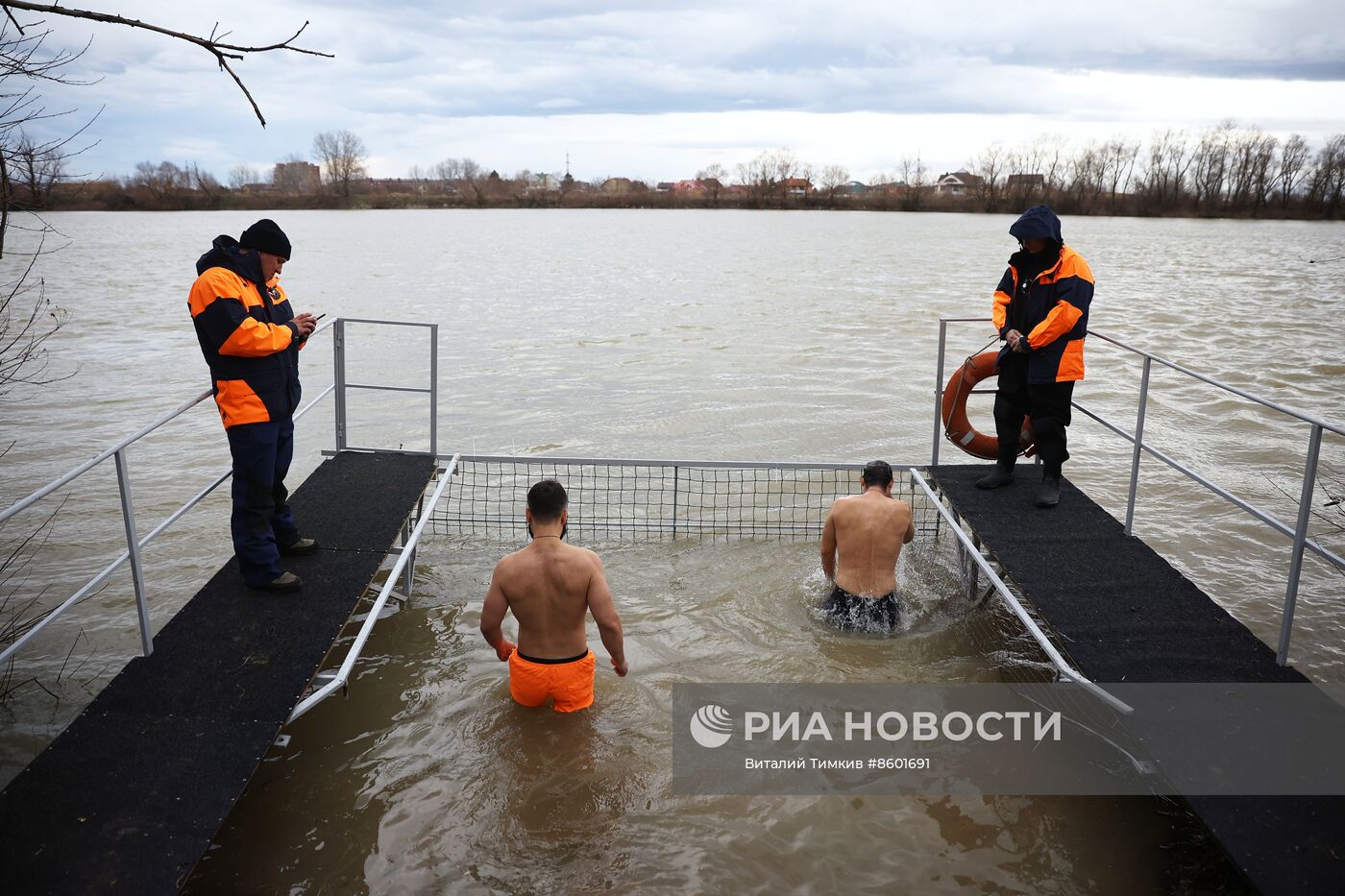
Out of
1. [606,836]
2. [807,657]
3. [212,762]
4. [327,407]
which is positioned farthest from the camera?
[327,407]

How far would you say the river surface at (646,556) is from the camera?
371cm

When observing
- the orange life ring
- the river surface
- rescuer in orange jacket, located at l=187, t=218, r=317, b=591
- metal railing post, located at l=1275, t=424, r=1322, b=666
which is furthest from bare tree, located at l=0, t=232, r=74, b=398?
metal railing post, located at l=1275, t=424, r=1322, b=666

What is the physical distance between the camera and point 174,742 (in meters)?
3.35

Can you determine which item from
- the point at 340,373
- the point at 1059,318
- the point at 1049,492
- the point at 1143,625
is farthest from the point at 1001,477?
the point at 340,373

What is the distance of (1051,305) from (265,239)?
4400mm

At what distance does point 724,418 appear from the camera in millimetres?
11859

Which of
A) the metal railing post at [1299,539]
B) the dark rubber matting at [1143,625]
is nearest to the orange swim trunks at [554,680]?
the dark rubber matting at [1143,625]

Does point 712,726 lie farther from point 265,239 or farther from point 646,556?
point 265,239

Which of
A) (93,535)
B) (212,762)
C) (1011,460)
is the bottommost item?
(93,535)

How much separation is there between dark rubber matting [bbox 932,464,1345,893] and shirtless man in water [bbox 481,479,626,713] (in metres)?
2.18

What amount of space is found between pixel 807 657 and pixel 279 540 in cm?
299

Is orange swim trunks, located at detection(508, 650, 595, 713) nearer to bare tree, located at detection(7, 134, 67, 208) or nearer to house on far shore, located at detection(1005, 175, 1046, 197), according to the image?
bare tree, located at detection(7, 134, 67, 208)

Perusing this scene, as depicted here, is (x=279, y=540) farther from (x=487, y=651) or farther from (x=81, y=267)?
(x=81, y=267)

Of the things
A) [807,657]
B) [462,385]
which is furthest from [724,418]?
[807,657]
